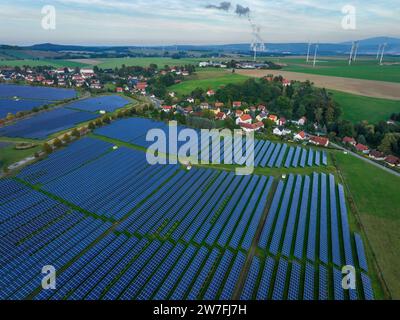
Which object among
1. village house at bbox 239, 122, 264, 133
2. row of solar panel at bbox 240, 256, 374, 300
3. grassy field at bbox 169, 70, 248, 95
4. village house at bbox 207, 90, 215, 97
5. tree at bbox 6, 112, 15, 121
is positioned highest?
grassy field at bbox 169, 70, 248, 95

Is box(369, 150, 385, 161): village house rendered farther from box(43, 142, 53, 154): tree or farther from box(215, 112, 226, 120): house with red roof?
box(43, 142, 53, 154): tree

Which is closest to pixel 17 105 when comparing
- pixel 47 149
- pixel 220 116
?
pixel 47 149

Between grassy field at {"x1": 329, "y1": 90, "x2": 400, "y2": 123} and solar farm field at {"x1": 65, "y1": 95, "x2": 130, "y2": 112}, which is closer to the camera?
grassy field at {"x1": 329, "y1": 90, "x2": 400, "y2": 123}

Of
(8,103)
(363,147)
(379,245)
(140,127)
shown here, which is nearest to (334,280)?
(379,245)

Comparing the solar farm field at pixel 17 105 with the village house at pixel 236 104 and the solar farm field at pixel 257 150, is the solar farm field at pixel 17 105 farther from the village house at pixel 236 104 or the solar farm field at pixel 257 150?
the village house at pixel 236 104

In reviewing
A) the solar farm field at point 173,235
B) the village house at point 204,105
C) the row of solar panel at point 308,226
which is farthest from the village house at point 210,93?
the row of solar panel at point 308,226

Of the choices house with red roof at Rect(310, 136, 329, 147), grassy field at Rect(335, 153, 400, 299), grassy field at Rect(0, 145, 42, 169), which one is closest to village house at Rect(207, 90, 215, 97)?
house with red roof at Rect(310, 136, 329, 147)

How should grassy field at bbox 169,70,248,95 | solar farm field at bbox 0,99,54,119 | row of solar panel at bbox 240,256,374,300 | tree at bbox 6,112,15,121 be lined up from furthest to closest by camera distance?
grassy field at bbox 169,70,248,95, solar farm field at bbox 0,99,54,119, tree at bbox 6,112,15,121, row of solar panel at bbox 240,256,374,300

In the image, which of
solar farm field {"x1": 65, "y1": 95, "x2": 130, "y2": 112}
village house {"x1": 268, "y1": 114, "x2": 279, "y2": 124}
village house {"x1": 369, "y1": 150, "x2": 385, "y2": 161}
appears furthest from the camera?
solar farm field {"x1": 65, "y1": 95, "x2": 130, "y2": 112}
